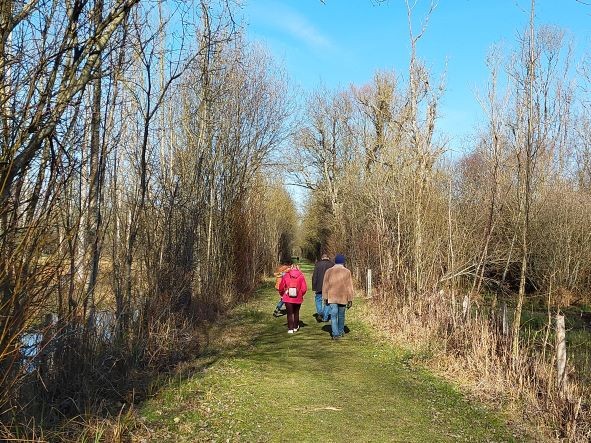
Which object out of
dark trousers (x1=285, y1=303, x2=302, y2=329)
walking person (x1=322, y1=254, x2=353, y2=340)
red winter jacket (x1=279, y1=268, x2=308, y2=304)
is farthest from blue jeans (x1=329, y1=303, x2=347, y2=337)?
dark trousers (x1=285, y1=303, x2=302, y2=329)

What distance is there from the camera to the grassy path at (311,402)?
18.6ft

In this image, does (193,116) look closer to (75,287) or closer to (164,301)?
(164,301)

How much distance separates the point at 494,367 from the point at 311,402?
277 cm

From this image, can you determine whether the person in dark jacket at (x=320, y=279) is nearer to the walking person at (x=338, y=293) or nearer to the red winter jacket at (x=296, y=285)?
the red winter jacket at (x=296, y=285)

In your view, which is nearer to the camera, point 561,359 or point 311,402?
point 561,359

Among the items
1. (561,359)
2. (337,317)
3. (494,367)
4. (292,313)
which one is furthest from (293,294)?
(561,359)

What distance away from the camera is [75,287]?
20.9ft

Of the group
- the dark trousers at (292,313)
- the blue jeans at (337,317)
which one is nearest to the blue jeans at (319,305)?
the dark trousers at (292,313)

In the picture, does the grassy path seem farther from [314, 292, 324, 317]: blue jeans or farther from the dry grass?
[314, 292, 324, 317]: blue jeans

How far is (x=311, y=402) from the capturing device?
678cm

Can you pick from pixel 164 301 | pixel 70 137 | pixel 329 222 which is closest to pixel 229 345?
pixel 164 301

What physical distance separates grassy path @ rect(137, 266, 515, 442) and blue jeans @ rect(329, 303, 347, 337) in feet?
3.18

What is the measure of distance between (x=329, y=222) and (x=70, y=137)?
31214mm

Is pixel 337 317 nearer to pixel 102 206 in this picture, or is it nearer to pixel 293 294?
pixel 293 294
